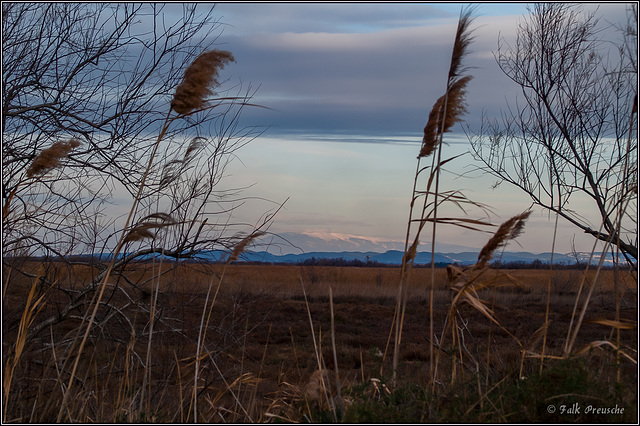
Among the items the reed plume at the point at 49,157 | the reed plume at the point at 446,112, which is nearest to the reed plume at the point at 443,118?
the reed plume at the point at 446,112

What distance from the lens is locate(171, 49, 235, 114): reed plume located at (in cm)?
279

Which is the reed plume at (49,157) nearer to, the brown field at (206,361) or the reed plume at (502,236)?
the brown field at (206,361)

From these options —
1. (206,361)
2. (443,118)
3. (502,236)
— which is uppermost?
(443,118)

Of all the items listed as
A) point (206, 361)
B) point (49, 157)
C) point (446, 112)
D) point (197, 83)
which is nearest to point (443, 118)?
point (446, 112)

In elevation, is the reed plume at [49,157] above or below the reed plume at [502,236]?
above

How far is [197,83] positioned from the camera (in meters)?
2.79

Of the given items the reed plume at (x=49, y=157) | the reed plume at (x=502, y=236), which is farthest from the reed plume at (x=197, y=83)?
the reed plume at (x=502, y=236)

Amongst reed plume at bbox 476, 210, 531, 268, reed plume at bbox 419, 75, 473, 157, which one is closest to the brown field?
reed plume at bbox 476, 210, 531, 268

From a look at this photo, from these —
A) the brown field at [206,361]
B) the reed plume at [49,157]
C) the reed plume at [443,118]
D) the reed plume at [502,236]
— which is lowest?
the brown field at [206,361]

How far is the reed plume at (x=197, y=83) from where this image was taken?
9.15 feet

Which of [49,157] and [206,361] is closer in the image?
[49,157]

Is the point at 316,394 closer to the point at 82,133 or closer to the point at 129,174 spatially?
the point at 129,174

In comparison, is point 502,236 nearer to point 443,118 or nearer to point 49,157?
point 443,118

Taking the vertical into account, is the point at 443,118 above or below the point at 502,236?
above
